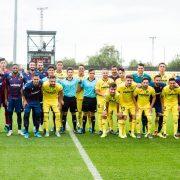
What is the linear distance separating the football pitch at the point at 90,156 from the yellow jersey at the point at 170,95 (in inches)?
36.3

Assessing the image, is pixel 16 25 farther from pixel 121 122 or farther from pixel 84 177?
pixel 84 177

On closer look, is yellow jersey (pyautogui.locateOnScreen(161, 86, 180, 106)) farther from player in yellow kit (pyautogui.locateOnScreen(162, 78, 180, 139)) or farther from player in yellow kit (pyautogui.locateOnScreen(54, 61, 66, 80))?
player in yellow kit (pyautogui.locateOnScreen(54, 61, 66, 80))

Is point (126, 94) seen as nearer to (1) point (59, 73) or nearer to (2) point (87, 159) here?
(1) point (59, 73)

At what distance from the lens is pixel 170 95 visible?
13.5 meters

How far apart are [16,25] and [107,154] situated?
65.1 ft

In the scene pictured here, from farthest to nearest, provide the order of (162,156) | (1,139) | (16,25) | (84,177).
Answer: (16,25) < (1,139) < (162,156) < (84,177)

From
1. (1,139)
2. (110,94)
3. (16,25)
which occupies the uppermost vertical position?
(16,25)

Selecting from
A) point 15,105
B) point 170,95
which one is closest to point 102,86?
point 170,95

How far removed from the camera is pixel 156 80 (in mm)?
13852

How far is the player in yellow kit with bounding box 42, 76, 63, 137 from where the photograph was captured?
1344 centimetres

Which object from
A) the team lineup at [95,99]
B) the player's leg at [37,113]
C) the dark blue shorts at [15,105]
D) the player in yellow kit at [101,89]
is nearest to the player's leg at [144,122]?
the team lineup at [95,99]

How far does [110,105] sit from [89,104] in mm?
656

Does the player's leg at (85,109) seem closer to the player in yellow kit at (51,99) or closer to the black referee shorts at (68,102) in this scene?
the black referee shorts at (68,102)

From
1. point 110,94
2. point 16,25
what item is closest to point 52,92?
point 110,94
